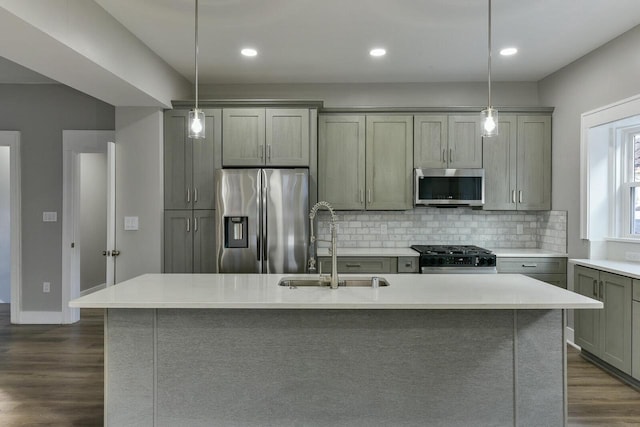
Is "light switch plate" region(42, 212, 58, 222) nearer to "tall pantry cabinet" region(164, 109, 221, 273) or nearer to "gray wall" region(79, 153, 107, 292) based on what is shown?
"gray wall" region(79, 153, 107, 292)

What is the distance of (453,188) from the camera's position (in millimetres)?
4547

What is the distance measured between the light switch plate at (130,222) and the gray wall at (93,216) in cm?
252

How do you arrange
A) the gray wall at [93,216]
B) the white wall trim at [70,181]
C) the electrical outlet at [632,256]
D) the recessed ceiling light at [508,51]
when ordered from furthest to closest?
1. the gray wall at [93,216]
2. the white wall trim at [70,181]
3. the recessed ceiling light at [508,51]
4. the electrical outlet at [632,256]

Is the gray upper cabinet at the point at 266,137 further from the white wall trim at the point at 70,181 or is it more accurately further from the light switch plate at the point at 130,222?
the white wall trim at the point at 70,181

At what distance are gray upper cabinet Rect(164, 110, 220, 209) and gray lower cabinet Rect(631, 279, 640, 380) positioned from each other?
143 inches

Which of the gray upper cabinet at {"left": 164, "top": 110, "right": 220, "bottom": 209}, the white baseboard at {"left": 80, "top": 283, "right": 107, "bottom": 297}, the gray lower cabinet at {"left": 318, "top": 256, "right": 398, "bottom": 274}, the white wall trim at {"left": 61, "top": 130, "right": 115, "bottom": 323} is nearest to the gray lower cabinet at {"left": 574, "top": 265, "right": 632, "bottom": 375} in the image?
the gray lower cabinet at {"left": 318, "top": 256, "right": 398, "bottom": 274}

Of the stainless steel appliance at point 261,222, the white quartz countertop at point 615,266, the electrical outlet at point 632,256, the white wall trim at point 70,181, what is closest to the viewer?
the white quartz countertop at point 615,266

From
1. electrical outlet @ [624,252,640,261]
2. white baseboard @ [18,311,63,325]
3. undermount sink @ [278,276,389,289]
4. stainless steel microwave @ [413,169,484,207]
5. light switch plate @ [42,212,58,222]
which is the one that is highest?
stainless steel microwave @ [413,169,484,207]

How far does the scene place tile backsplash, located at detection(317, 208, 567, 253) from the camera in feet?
16.0

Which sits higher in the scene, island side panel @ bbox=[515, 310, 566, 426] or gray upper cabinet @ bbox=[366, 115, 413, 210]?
gray upper cabinet @ bbox=[366, 115, 413, 210]

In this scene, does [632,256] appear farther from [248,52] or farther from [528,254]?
[248,52]

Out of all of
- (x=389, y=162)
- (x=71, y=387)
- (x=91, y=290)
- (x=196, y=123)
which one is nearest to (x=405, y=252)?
(x=389, y=162)

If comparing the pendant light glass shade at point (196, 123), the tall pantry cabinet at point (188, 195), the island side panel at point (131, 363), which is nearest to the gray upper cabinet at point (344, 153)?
the tall pantry cabinet at point (188, 195)

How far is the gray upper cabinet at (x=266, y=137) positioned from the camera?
4398 millimetres
